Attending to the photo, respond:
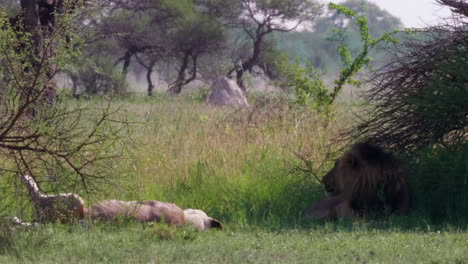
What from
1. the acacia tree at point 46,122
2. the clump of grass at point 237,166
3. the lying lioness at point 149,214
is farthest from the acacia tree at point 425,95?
the acacia tree at point 46,122

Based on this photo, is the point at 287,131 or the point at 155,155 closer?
the point at 155,155

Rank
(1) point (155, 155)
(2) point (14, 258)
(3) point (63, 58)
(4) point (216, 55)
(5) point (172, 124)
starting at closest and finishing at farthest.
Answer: (2) point (14, 258)
(3) point (63, 58)
(1) point (155, 155)
(5) point (172, 124)
(4) point (216, 55)

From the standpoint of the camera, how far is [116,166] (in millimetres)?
7020

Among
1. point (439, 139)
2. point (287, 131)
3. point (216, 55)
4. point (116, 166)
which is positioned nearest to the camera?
point (116, 166)

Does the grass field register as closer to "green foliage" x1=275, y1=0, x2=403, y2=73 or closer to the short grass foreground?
the short grass foreground

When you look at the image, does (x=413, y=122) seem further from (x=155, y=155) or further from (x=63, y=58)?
(x=63, y=58)

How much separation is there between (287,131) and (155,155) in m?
2.26

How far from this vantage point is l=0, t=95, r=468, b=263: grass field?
578cm

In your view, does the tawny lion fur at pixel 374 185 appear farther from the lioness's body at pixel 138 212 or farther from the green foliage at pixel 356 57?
the green foliage at pixel 356 57

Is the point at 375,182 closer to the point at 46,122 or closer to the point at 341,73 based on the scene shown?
the point at 46,122

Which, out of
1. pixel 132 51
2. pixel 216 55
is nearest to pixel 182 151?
pixel 132 51

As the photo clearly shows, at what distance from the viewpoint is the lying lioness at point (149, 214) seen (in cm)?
722

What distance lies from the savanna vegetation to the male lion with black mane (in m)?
0.17

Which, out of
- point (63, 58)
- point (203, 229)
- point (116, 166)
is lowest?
point (203, 229)
